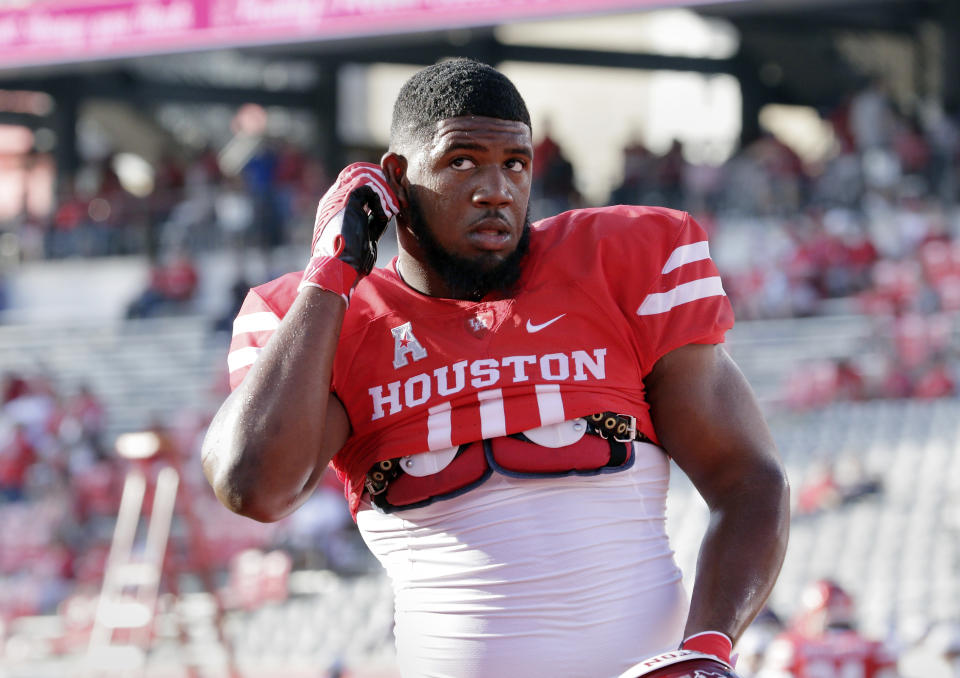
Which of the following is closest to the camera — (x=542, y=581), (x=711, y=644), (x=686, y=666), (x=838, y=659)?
(x=686, y=666)

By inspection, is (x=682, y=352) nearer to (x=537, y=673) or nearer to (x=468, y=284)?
(x=468, y=284)

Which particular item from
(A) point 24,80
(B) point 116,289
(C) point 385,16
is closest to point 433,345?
(C) point 385,16

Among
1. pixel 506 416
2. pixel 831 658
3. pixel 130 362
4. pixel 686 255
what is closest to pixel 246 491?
pixel 506 416

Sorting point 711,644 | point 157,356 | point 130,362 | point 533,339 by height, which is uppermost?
point 533,339

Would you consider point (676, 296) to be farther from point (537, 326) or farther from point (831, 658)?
point (831, 658)

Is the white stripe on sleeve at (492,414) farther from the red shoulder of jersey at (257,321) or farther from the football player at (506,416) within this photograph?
the red shoulder of jersey at (257,321)

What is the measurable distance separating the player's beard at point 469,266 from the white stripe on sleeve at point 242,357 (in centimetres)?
34

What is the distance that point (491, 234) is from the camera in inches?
89.9

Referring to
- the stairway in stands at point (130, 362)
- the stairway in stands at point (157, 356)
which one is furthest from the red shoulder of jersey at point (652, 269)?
the stairway in stands at point (130, 362)

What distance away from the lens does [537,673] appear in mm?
2100

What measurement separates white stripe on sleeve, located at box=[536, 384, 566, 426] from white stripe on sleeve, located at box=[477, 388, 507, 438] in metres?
0.06

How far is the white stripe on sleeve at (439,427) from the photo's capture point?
2189mm

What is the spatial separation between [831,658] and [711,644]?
3.23 m

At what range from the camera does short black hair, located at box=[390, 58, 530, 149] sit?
2.29 m
